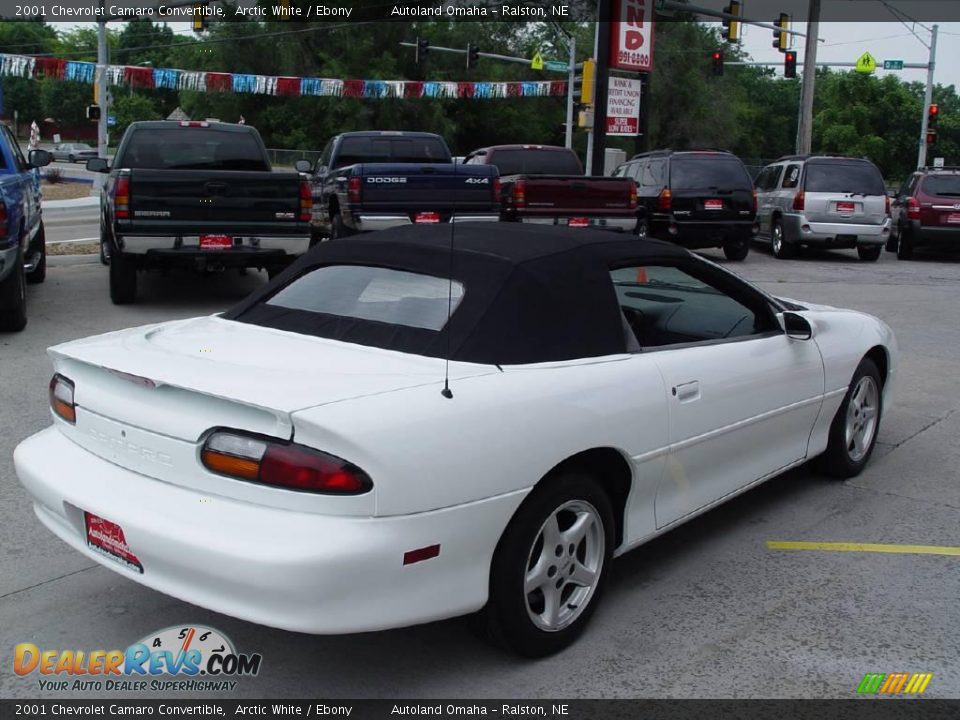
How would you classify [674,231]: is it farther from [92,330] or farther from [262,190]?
[92,330]

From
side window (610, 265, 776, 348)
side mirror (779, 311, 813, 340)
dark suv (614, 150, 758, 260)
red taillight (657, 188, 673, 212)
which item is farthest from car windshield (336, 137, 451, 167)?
side mirror (779, 311, 813, 340)

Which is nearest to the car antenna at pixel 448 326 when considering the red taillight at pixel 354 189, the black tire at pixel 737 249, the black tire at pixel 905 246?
the red taillight at pixel 354 189

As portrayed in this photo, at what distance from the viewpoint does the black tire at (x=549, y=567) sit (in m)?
3.40

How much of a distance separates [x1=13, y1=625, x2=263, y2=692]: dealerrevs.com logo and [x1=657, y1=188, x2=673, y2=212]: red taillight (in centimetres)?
1488

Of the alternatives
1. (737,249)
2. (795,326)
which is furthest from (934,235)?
(795,326)

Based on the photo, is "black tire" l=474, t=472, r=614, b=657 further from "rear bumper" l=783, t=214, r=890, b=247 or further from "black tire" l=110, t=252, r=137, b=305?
"rear bumper" l=783, t=214, r=890, b=247

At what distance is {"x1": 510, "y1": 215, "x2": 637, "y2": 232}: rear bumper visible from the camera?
1489cm

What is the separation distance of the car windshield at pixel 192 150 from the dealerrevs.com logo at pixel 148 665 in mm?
9056

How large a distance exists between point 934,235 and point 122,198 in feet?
50.0

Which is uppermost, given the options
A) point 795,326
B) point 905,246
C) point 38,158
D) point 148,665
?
point 38,158

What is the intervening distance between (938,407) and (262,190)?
22.1ft

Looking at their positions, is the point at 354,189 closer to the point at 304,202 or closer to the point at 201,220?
the point at 304,202

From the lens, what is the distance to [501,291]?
376 centimetres

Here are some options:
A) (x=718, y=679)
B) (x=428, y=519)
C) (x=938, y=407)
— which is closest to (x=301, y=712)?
(x=428, y=519)
